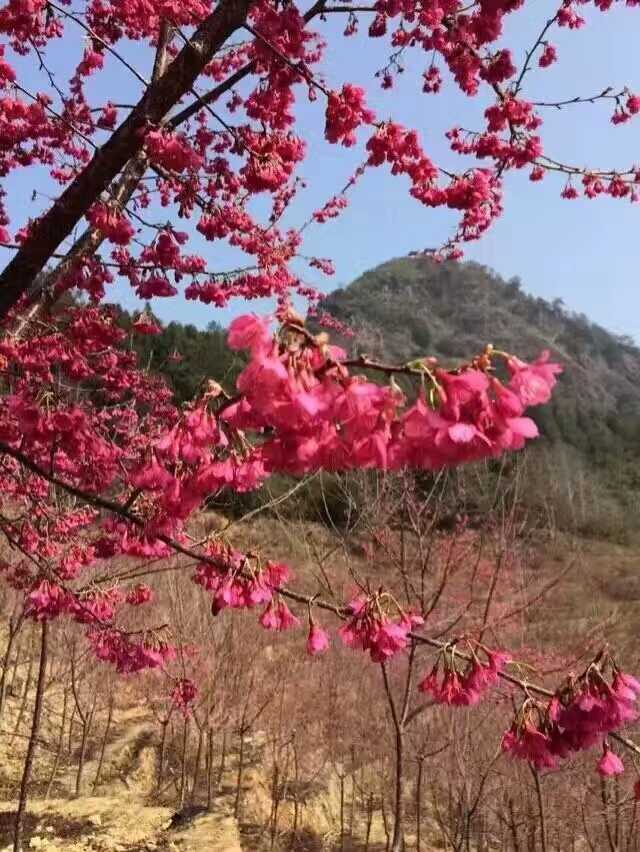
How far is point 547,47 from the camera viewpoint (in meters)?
5.16

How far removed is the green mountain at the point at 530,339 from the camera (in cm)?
4025

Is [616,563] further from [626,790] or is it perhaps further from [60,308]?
[60,308]

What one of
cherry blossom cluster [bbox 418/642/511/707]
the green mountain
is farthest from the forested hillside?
cherry blossom cluster [bbox 418/642/511/707]

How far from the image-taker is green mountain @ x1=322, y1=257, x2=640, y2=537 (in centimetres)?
4025

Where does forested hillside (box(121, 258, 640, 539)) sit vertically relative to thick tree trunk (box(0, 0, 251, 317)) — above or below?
above

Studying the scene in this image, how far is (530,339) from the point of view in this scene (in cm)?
7794

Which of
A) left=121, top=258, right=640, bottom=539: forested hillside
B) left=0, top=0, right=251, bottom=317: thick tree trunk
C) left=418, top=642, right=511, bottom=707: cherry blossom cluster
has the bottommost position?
left=418, top=642, right=511, bottom=707: cherry blossom cluster

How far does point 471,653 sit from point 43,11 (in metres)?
3.73

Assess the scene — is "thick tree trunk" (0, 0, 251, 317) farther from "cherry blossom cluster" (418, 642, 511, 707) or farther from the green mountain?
the green mountain

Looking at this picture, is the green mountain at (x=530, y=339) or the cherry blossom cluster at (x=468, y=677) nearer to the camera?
the cherry blossom cluster at (x=468, y=677)

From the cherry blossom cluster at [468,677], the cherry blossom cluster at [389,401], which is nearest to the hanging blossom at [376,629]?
the cherry blossom cluster at [468,677]

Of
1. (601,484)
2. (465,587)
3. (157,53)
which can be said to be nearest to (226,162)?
(157,53)

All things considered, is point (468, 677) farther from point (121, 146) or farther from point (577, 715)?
point (121, 146)

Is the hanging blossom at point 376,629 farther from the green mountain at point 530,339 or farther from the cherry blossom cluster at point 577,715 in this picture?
the green mountain at point 530,339
